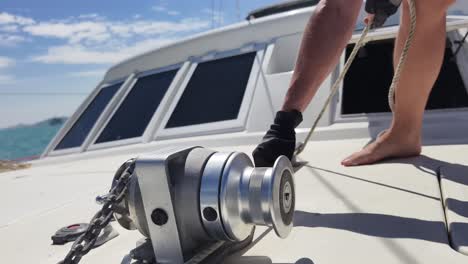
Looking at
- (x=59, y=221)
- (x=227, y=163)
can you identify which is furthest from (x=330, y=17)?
(x=59, y=221)

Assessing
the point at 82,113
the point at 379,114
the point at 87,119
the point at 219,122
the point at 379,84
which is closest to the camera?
the point at 379,114

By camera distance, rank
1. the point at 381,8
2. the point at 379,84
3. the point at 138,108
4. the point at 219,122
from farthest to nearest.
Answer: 1. the point at 138,108
2. the point at 379,84
3. the point at 219,122
4. the point at 381,8

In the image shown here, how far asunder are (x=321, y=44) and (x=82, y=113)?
3.33m

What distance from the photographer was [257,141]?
230cm

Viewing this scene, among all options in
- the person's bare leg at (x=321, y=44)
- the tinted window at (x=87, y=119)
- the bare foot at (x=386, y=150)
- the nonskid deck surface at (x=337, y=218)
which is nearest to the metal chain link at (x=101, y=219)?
the nonskid deck surface at (x=337, y=218)

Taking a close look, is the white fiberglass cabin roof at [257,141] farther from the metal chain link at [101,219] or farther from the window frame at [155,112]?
the metal chain link at [101,219]

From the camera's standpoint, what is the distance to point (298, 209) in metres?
1.12

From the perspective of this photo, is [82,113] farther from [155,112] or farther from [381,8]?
[381,8]

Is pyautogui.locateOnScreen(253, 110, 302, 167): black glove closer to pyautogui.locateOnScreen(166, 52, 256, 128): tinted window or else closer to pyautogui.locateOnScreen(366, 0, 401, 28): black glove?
pyautogui.locateOnScreen(366, 0, 401, 28): black glove

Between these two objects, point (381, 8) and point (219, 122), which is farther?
point (219, 122)

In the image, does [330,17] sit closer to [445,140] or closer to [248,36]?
[445,140]

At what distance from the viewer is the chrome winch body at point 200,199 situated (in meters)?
0.71

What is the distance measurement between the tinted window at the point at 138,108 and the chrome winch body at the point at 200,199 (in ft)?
7.64

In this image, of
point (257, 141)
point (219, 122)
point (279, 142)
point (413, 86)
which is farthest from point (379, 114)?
point (279, 142)
